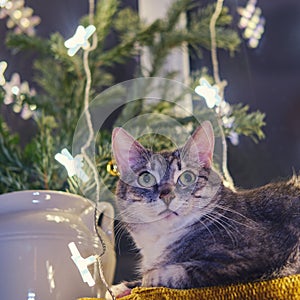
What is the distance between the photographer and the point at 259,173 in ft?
3.38

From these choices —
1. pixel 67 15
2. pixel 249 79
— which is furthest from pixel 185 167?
pixel 67 15

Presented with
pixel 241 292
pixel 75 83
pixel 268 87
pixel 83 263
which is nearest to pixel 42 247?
pixel 83 263

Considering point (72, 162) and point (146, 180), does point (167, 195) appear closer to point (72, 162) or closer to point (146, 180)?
point (146, 180)

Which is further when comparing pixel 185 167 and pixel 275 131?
pixel 275 131

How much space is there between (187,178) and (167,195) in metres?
0.03

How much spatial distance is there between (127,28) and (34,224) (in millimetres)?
557

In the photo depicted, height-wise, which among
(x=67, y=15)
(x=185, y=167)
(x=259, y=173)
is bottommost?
(x=259, y=173)

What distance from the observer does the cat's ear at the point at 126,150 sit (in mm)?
600

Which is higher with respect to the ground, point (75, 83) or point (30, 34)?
point (30, 34)

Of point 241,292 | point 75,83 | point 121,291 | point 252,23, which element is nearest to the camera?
point 241,292

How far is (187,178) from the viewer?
22.5 inches

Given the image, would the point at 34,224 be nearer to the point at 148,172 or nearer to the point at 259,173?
the point at 148,172

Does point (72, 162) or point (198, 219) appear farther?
point (72, 162)

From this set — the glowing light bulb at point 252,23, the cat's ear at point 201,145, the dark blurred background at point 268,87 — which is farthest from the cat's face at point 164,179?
the glowing light bulb at point 252,23
